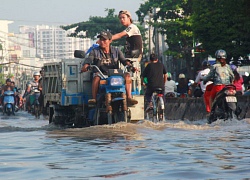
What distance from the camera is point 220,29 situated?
38.2 meters

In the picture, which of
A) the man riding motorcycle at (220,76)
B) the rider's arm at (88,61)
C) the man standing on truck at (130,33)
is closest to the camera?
the rider's arm at (88,61)

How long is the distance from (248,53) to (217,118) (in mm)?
23275

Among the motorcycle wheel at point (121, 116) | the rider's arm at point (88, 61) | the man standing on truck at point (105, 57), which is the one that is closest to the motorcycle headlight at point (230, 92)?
the man standing on truck at point (105, 57)

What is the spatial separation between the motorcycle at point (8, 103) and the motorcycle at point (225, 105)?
1417cm

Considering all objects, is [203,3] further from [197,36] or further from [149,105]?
[149,105]

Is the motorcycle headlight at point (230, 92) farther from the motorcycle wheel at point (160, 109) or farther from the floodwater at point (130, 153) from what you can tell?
the motorcycle wheel at point (160, 109)

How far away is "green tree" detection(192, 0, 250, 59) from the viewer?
36.5 metres

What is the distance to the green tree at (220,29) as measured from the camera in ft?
120

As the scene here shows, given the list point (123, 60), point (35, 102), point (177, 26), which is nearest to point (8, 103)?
point (35, 102)

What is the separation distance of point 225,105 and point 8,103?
14882mm

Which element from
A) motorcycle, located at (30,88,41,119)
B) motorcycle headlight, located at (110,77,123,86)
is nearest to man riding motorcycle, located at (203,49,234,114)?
motorcycle headlight, located at (110,77,123,86)

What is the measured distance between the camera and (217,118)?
14.6 meters

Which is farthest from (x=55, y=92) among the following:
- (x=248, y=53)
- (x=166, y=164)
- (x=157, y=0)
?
(x=157, y=0)

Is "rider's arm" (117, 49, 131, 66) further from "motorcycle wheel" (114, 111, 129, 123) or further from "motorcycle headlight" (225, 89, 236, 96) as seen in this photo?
"motorcycle headlight" (225, 89, 236, 96)
